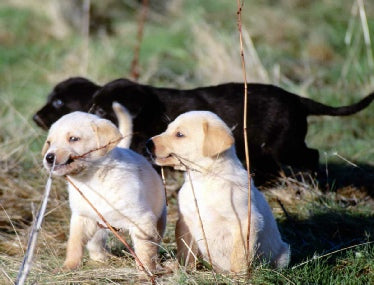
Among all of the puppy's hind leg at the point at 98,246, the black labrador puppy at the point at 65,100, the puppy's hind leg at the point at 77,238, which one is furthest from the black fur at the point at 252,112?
the puppy's hind leg at the point at 77,238

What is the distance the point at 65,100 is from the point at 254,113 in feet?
6.01

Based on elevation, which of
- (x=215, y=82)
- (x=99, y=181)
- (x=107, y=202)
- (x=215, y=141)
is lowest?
(x=107, y=202)

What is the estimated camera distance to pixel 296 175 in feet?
19.8

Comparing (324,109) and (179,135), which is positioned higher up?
(179,135)

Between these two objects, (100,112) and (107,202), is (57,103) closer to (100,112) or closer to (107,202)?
(100,112)

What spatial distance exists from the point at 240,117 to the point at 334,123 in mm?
2518

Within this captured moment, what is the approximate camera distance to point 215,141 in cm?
376

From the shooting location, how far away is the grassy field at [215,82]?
4098mm

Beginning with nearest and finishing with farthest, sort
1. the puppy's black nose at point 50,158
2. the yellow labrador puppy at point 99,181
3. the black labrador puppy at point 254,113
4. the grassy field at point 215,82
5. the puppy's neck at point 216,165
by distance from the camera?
the puppy's black nose at point 50,158 < the yellow labrador puppy at point 99,181 < the puppy's neck at point 216,165 < the grassy field at point 215,82 < the black labrador puppy at point 254,113

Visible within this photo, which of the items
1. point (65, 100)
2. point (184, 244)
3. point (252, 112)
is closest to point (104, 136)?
point (184, 244)

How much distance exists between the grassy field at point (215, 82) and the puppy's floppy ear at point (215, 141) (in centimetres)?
65

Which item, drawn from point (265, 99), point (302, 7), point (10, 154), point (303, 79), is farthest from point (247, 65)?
point (302, 7)

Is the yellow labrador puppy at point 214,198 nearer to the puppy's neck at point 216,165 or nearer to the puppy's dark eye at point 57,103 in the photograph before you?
the puppy's neck at point 216,165

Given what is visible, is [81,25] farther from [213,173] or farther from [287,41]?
[213,173]
